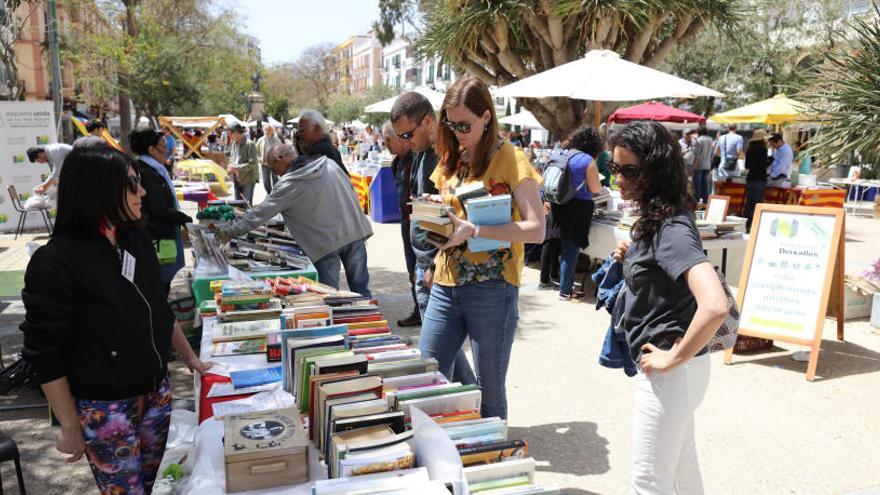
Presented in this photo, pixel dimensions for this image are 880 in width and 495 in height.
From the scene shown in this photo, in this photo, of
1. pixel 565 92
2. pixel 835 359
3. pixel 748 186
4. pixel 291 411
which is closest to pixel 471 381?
pixel 291 411

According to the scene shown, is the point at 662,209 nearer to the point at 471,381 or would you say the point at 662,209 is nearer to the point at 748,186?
the point at 471,381

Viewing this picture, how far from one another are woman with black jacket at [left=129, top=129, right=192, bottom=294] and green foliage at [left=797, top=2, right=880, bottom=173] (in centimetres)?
493

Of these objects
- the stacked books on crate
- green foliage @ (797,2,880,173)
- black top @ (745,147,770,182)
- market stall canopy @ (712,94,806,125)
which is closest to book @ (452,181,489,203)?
the stacked books on crate

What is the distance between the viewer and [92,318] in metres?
2.15

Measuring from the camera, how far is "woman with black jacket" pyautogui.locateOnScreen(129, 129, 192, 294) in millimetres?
5184

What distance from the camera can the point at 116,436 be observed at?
2.25 m

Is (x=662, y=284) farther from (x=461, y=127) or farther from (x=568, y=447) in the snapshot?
(x=568, y=447)

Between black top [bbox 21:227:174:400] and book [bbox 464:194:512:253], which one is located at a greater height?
book [bbox 464:194:512:253]

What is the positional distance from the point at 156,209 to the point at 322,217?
1.37 m

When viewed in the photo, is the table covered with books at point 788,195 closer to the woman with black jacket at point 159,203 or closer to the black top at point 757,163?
the black top at point 757,163

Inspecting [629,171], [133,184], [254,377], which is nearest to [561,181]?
[629,171]

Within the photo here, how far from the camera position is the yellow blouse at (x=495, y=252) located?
277 cm

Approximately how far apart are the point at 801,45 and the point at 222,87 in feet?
92.5

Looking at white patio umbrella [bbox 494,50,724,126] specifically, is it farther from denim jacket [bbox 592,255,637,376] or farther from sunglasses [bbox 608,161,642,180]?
sunglasses [bbox 608,161,642,180]
